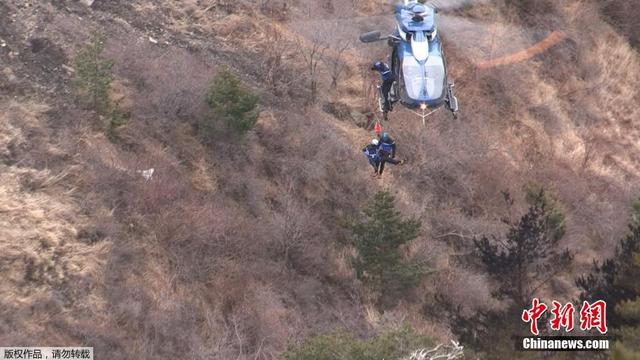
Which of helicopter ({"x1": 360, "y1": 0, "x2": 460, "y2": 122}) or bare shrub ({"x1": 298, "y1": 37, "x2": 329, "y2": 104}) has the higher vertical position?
helicopter ({"x1": 360, "y1": 0, "x2": 460, "y2": 122})

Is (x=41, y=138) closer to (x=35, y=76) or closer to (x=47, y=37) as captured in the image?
(x=35, y=76)

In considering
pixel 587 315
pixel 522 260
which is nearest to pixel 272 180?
pixel 522 260

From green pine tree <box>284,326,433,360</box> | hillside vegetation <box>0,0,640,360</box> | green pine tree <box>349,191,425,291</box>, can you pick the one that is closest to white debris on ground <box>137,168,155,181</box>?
hillside vegetation <box>0,0,640,360</box>

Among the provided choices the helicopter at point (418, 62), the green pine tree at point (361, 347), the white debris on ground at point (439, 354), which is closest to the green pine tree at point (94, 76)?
the helicopter at point (418, 62)

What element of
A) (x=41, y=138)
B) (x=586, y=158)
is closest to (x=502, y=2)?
(x=586, y=158)

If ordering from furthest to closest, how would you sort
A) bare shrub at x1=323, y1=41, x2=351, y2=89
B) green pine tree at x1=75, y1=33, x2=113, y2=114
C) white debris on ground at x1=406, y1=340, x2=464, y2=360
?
bare shrub at x1=323, y1=41, x2=351, y2=89 → green pine tree at x1=75, y1=33, x2=113, y2=114 → white debris on ground at x1=406, y1=340, x2=464, y2=360

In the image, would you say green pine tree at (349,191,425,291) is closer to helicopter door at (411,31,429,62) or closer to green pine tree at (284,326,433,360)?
helicopter door at (411,31,429,62)

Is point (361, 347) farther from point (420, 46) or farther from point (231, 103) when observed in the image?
point (231, 103)
